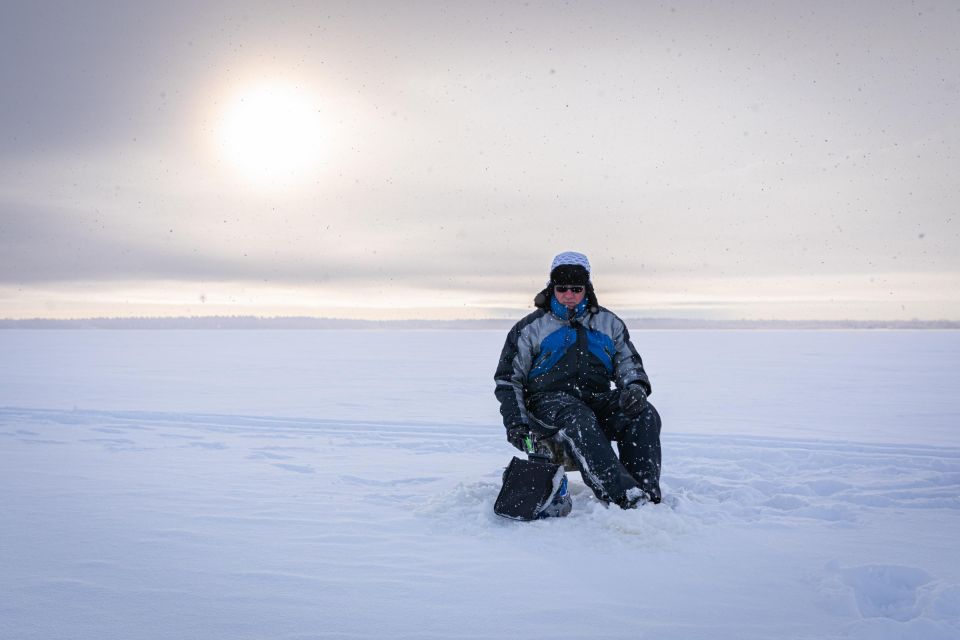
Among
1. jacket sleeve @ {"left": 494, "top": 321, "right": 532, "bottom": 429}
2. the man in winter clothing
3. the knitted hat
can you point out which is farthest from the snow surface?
the knitted hat

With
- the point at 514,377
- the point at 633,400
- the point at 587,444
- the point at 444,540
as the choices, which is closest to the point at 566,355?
the point at 514,377

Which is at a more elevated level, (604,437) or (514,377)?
(514,377)

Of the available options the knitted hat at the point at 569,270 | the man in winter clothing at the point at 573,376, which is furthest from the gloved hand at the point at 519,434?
the knitted hat at the point at 569,270

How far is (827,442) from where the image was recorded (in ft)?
25.3

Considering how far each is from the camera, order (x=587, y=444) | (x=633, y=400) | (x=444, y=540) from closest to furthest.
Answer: (x=444, y=540) → (x=587, y=444) → (x=633, y=400)

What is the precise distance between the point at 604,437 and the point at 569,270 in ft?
3.86

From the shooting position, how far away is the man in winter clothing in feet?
15.2

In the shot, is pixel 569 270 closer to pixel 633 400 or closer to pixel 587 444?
pixel 633 400

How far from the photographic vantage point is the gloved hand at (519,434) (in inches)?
180

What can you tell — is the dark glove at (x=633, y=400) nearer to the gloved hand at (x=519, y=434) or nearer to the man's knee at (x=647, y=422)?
the man's knee at (x=647, y=422)

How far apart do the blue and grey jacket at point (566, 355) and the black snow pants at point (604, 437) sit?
11 centimetres

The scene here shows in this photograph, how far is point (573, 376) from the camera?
4812mm

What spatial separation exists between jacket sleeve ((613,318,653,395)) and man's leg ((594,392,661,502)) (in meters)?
0.15

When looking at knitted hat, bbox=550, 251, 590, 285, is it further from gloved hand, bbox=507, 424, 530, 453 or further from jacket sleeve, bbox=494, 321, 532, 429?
gloved hand, bbox=507, 424, 530, 453
